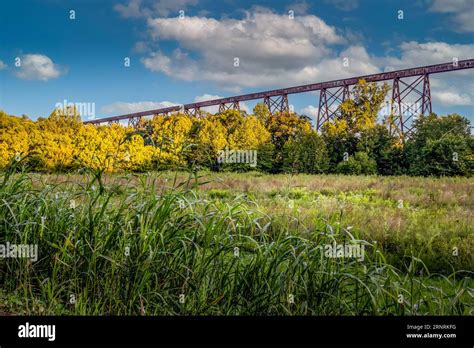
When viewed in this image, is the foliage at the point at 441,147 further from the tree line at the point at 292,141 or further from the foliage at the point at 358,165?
the foliage at the point at 358,165

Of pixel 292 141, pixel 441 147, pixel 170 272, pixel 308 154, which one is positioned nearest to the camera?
pixel 170 272

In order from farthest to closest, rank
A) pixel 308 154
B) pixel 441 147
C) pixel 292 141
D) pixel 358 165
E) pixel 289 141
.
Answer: pixel 292 141
pixel 289 141
pixel 308 154
pixel 358 165
pixel 441 147

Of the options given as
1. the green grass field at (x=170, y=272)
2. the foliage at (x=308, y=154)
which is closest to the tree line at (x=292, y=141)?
the foliage at (x=308, y=154)

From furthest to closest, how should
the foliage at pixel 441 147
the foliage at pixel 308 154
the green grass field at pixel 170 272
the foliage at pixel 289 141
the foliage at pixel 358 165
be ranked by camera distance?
the foliage at pixel 308 154 → the foliage at pixel 358 165 → the foliage at pixel 289 141 → the foliage at pixel 441 147 → the green grass field at pixel 170 272

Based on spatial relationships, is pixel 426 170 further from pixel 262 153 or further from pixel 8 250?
pixel 8 250

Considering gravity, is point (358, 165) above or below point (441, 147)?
below

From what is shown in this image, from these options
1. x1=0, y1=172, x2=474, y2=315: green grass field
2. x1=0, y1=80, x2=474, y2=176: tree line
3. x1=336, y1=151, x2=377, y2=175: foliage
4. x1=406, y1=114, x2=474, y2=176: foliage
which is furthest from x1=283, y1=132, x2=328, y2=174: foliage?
x1=0, y1=172, x2=474, y2=315: green grass field

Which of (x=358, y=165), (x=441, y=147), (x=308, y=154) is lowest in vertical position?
(x=358, y=165)

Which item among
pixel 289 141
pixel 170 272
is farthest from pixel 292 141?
pixel 170 272

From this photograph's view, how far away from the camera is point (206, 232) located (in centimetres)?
259

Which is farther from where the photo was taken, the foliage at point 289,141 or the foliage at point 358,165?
the foliage at point 358,165

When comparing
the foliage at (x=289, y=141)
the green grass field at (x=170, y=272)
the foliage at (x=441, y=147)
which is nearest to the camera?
the green grass field at (x=170, y=272)

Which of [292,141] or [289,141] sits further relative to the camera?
[292,141]

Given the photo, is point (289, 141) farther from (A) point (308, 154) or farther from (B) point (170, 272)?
(B) point (170, 272)
